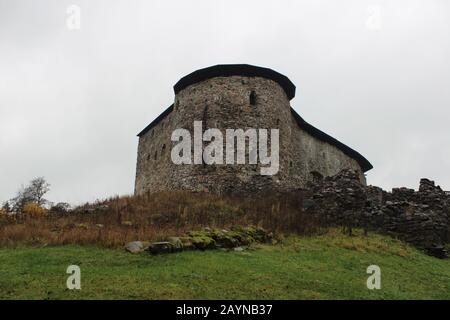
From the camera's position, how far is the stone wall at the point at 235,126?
80.3 ft

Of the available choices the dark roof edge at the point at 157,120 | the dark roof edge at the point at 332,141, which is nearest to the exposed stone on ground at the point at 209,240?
the dark roof edge at the point at 332,141

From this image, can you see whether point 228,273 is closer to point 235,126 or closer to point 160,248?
point 160,248

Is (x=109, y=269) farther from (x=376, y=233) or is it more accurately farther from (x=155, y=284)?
(x=376, y=233)

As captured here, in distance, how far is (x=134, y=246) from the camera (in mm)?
12477

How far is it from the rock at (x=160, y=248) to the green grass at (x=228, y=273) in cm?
28

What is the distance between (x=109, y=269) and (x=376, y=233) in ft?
35.3

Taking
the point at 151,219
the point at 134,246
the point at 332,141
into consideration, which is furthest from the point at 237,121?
the point at 134,246

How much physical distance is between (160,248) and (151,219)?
16.5 ft

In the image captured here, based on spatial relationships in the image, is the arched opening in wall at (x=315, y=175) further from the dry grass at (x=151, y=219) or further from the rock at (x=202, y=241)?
the rock at (x=202, y=241)

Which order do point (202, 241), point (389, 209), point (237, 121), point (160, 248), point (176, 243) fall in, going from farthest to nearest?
point (237, 121) < point (389, 209) < point (202, 241) < point (176, 243) < point (160, 248)

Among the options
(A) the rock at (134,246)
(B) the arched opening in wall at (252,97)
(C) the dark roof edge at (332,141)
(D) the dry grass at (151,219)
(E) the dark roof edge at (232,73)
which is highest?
(E) the dark roof edge at (232,73)

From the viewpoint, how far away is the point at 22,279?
9828 mm

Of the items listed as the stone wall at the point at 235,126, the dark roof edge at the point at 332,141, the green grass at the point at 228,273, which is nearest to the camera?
the green grass at the point at 228,273

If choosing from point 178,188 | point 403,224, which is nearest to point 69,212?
point 178,188
